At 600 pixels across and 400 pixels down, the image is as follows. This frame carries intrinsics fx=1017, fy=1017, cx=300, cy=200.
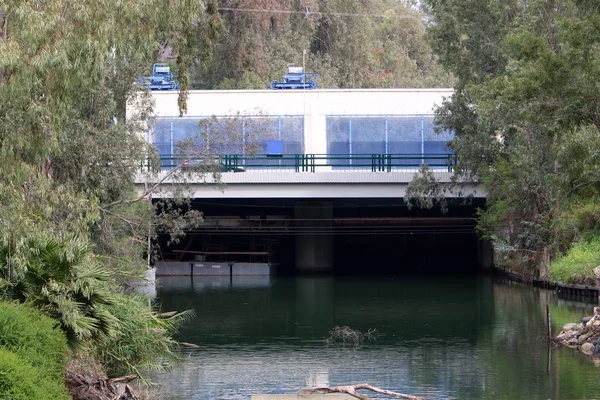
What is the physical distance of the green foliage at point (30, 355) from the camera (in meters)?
11.1

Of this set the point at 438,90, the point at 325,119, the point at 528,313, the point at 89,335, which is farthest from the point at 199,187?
the point at 89,335

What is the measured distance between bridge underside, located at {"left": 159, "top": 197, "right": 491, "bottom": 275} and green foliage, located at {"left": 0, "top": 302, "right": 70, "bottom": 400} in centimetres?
3496

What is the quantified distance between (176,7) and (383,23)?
68.7 meters

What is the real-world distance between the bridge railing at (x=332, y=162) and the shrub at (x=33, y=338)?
30914 mm

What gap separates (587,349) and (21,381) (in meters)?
15.4

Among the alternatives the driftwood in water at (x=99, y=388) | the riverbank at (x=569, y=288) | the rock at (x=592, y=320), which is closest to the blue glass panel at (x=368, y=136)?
the riverbank at (x=569, y=288)

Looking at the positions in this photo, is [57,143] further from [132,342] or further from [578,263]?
[578,263]

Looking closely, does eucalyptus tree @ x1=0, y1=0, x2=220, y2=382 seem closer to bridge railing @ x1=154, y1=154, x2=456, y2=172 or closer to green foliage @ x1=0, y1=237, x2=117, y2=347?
green foliage @ x1=0, y1=237, x2=117, y2=347

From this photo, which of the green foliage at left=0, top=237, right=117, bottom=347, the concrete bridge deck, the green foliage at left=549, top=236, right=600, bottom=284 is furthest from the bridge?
the green foliage at left=0, top=237, right=117, bottom=347

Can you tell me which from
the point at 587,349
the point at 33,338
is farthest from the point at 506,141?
the point at 33,338

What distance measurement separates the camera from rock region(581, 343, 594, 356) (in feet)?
75.2

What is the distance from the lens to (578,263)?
1404 inches

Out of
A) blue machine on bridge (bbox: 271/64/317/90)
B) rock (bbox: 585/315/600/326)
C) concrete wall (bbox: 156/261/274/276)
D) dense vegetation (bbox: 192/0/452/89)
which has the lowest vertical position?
concrete wall (bbox: 156/261/274/276)

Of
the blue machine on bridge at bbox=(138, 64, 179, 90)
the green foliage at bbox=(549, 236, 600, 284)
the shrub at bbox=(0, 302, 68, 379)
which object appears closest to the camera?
the shrub at bbox=(0, 302, 68, 379)
